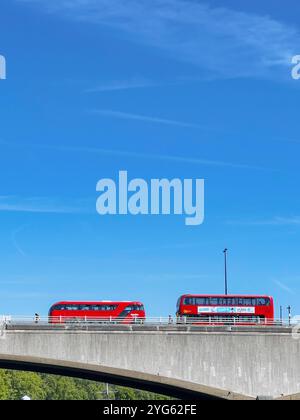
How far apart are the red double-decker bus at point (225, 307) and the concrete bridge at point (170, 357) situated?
9.96 m

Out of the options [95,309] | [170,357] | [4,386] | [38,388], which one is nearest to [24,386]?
[38,388]

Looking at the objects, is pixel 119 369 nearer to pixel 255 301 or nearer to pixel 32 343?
pixel 32 343

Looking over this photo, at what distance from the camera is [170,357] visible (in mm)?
63062

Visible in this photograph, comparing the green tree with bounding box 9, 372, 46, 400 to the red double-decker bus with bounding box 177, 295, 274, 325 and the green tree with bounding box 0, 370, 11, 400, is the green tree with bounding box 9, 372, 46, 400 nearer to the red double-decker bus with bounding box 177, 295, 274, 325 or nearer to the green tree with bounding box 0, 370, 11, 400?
the green tree with bounding box 0, 370, 11, 400

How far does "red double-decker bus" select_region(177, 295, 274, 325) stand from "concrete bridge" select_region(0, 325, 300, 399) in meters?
9.96

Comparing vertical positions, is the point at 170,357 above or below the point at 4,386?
above

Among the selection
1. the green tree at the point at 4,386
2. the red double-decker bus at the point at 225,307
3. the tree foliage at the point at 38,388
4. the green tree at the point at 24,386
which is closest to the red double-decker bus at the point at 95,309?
the red double-decker bus at the point at 225,307

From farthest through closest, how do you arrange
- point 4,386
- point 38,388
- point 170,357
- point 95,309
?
1. point 38,388
2. point 4,386
3. point 95,309
4. point 170,357

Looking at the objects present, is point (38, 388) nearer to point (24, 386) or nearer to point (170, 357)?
point (24, 386)

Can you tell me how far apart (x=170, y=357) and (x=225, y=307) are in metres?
13.9

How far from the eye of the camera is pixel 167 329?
64.4 meters

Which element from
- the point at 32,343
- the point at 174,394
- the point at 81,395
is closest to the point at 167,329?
the point at 174,394
